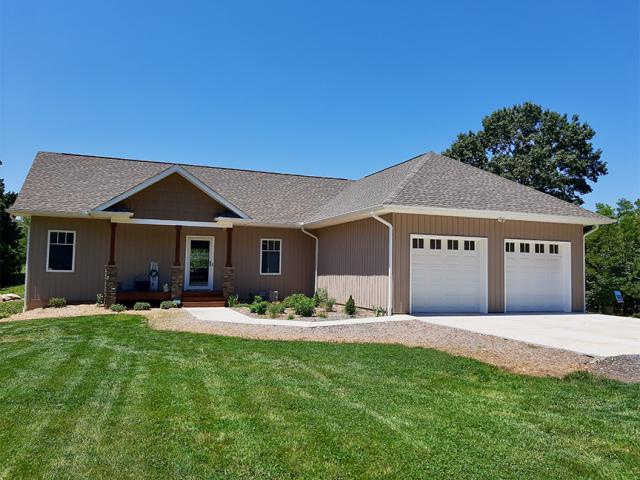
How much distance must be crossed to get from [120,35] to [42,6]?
2412 millimetres

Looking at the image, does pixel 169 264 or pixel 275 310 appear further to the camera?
pixel 169 264

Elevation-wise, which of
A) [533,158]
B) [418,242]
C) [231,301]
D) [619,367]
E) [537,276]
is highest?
[533,158]

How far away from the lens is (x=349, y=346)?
337 inches

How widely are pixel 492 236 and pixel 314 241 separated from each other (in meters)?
7.37

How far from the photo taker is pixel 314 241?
18984 millimetres

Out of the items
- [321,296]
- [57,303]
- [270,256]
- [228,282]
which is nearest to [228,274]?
[228,282]

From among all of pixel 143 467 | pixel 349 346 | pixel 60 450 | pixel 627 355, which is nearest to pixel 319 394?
pixel 143 467

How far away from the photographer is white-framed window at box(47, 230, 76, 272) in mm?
15461

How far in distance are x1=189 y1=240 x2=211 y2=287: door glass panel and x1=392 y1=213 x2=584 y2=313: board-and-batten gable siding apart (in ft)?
25.6

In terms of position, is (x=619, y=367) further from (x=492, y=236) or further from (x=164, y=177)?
(x=164, y=177)

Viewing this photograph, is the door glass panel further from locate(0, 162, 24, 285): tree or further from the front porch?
locate(0, 162, 24, 285): tree

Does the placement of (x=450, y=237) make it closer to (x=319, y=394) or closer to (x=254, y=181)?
(x=319, y=394)

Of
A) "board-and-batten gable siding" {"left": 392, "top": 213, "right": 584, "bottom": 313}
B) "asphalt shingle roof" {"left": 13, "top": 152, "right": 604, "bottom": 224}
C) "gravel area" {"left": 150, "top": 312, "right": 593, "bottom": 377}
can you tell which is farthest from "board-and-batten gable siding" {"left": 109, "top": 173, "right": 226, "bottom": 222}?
"board-and-batten gable siding" {"left": 392, "top": 213, "right": 584, "bottom": 313}

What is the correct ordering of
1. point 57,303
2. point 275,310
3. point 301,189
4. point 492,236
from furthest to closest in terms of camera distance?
point 301,189 → point 57,303 → point 492,236 → point 275,310
